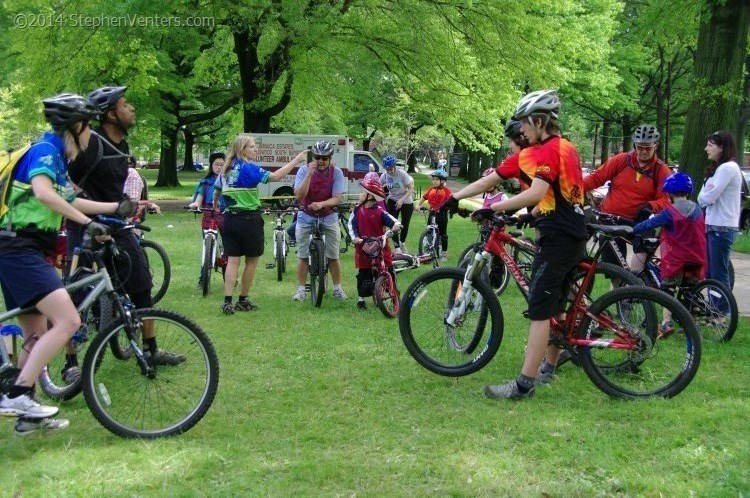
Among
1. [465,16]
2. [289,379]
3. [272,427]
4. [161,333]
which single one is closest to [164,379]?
[161,333]

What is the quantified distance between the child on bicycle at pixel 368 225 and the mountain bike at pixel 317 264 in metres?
0.41

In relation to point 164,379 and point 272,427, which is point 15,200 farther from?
point 272,427

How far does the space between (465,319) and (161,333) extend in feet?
7.21

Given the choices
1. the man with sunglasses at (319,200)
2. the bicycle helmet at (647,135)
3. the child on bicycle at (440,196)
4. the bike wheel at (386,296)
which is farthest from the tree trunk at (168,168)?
the bicycle helmet at (647,135)

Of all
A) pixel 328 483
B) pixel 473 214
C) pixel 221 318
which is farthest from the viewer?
pixel 221 318

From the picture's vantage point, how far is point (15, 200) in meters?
4.01

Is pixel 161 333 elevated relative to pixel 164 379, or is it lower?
elevated

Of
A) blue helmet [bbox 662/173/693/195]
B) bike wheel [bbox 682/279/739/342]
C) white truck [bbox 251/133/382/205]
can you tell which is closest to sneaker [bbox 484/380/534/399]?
bike wheel [bbox 682/279/739/342]

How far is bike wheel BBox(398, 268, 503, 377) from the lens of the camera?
523 centimetres

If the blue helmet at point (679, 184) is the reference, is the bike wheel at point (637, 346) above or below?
below

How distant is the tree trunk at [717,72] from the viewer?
10773 mm

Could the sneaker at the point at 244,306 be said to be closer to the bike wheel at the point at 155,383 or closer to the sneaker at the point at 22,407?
the bike wheel at the point at 155,383

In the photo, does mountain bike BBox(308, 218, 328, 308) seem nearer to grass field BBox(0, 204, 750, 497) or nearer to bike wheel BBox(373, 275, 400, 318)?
bike wheel BBox(373, 275, 400, 318)

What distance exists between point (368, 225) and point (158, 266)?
2802 millimetres
